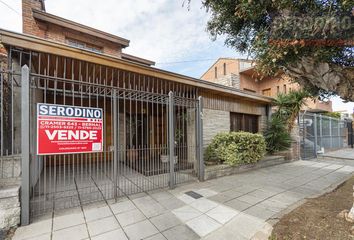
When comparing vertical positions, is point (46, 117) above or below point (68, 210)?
above

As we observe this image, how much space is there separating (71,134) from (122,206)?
1767 mm

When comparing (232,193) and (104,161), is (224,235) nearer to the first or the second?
(232,193)

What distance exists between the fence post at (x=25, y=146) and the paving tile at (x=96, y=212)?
0.89 metres

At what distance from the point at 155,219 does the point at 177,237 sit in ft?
2.10

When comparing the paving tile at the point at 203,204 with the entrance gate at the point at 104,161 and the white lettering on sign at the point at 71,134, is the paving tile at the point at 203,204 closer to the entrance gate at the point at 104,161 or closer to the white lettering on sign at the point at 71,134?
the entrance gate at the point at 104,161

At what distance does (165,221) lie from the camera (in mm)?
3311

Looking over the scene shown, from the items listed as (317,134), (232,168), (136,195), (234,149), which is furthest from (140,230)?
(317,134)

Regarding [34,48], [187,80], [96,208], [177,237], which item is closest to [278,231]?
[177,237]

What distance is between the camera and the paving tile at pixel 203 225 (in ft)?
9.96

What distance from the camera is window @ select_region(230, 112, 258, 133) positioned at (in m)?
9.11

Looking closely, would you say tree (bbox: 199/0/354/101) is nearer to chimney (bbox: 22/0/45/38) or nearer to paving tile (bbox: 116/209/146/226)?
paving tile (bbox: 116/209/146/226)

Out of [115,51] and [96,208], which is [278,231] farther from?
[115,51]

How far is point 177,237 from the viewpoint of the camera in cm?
286

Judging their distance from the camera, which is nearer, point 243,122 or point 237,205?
point 237,205
